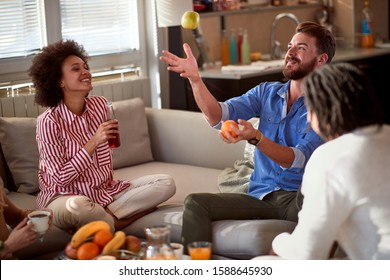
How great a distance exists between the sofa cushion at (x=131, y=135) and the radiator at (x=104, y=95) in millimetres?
266

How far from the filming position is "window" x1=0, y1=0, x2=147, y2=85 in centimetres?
461

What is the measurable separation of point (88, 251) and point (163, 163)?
1802mm

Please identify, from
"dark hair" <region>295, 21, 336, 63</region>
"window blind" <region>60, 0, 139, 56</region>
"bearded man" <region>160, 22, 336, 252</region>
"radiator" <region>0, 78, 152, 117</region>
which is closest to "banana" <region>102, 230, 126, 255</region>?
"bearded man" <region>160, 22, 336, 252</region>

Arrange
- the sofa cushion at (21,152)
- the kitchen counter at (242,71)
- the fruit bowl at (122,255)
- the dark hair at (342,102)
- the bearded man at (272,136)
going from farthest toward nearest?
the kitchen counter at (242,71) → the sofa cushion at (21,152) → the bearded man at (272,136) → the fruit bowl at (122,255) → the dark hair at (342,102)

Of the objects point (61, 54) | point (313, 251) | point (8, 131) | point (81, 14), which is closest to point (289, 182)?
point (313, 251)

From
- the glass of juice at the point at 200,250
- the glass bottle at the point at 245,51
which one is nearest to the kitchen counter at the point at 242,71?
the glass bottle at the point at 245,51

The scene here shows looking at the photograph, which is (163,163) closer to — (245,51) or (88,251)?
(245,51)

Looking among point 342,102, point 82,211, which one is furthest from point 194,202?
point 342,102

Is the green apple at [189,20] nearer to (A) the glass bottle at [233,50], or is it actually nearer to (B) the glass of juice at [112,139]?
(B) the glass of juice at [112,139]

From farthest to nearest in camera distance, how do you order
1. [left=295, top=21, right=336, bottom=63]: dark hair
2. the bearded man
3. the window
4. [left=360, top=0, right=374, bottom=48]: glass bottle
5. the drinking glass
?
[left=360, top=0, right=374, bottom=48]: glass bottle → the window → [left=295, top=21, right=336, bottom=63]: dark hair → the bearded man → the drinking glass

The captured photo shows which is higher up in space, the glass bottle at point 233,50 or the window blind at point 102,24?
the window blind at point 102,24

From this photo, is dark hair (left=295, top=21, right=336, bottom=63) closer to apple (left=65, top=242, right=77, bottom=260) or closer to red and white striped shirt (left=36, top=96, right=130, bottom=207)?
red and white striped shirt (left=36, top=96, right=130, bottom=207)

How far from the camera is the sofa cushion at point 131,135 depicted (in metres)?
4.54

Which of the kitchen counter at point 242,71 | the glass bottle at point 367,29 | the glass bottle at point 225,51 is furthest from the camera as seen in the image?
the glass bottle at point 367,29
